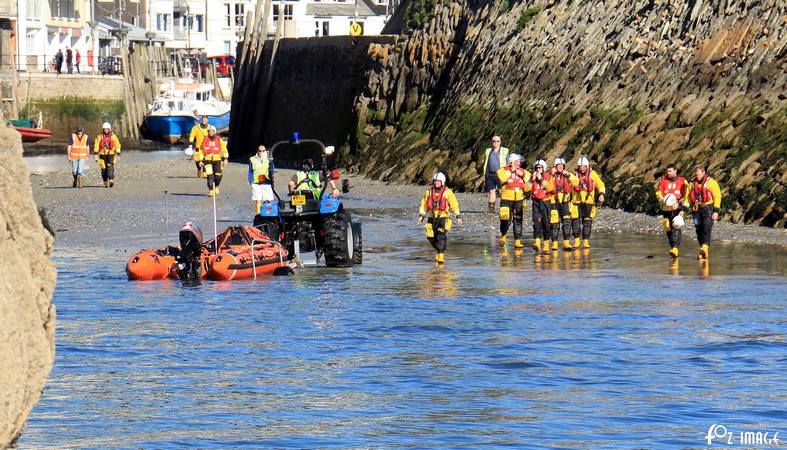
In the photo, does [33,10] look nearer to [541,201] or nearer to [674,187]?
[541,201]

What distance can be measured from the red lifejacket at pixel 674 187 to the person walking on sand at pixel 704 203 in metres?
0.14

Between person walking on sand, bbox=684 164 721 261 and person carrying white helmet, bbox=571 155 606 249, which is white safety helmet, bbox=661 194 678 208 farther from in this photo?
person carrying white helmet, bbox=571 155 606 249

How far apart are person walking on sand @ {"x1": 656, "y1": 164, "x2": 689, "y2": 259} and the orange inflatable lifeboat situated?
590cm

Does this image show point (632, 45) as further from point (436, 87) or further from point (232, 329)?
point (232, 329)

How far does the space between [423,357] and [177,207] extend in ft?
56.9

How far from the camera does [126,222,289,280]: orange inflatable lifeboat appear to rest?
1925 centimetres

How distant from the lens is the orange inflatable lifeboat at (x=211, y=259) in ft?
63.2

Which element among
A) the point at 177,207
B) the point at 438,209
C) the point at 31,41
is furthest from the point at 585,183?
the point at 31,41

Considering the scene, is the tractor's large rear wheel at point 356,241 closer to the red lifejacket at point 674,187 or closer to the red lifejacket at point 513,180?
the red lifejacket at point 513,180

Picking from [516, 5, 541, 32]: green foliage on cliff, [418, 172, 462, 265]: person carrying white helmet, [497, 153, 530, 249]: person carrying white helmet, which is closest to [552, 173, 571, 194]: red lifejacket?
[497, 153, 530, 249]: person carrying white helmet

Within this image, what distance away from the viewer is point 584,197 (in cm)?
2408

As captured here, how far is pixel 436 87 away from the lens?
132ft

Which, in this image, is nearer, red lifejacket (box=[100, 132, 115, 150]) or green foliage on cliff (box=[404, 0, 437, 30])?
red lifejacket (box=[100, 132, 115, 150])

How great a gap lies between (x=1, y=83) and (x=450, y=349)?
52510 mm
